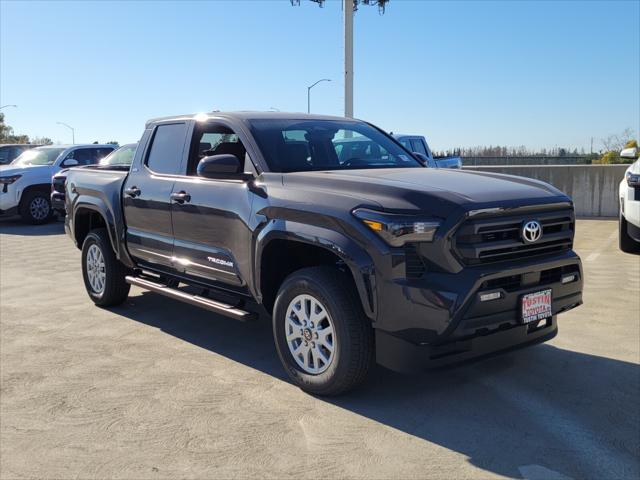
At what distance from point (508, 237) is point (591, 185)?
40.0ft

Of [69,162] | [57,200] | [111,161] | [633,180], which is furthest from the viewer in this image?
[69,162]

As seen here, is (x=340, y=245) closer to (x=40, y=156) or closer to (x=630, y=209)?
(x=630, y=209)

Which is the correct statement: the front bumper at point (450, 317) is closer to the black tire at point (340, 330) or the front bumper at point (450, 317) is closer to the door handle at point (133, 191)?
the black tire at point (340, 330)

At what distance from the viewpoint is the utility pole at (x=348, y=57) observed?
2245 centimetres

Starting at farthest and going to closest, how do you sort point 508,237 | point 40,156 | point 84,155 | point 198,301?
point 40,156
point 84,155
point 198,301
point 508,237

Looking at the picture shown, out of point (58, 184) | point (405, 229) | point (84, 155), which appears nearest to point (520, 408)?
point (405, 229)

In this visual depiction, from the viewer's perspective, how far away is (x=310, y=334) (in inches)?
162

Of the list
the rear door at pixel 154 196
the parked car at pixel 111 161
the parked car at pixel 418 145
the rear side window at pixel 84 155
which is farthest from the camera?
the rear side window at pixel 84 155

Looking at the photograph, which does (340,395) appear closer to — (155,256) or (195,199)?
(195,199)

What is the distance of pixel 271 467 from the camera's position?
10.5ft

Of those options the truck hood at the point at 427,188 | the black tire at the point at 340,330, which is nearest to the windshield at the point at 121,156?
the truck hood at the point at 427,188

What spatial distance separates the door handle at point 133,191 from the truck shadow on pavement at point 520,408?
1.50m

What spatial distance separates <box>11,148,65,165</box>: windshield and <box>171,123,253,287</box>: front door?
11.6 m

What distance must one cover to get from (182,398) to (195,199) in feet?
5.42
